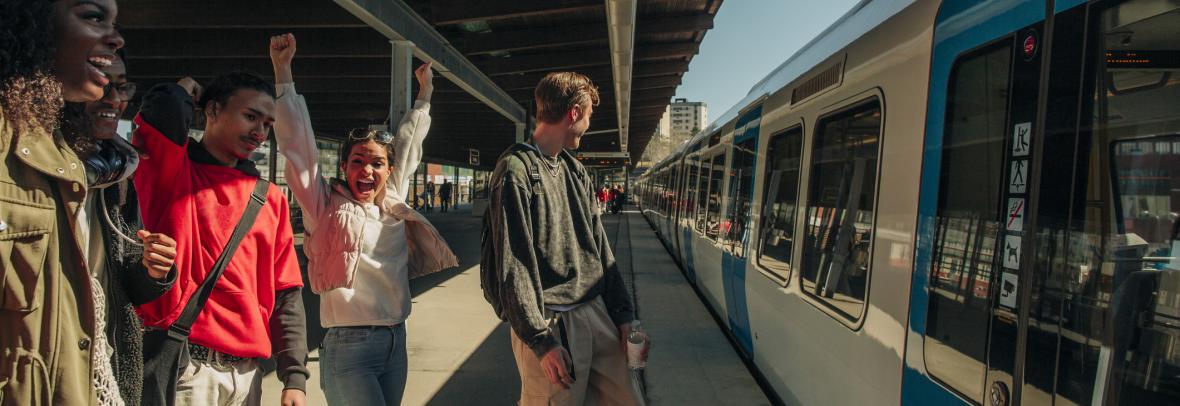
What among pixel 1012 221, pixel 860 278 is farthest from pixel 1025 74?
pixel 860 278

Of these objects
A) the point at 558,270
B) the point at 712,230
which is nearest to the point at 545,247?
the point at 558,270

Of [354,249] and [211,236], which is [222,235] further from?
[354,249]

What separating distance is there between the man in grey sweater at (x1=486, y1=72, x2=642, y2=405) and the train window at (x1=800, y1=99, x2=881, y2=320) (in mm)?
1439

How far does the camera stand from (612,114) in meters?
22.8

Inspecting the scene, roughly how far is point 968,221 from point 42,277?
261cm

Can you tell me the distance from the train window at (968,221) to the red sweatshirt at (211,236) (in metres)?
2.28

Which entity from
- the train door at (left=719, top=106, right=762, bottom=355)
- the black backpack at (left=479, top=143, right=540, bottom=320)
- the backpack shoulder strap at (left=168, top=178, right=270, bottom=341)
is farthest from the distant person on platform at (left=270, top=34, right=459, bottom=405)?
the train door at (left=719, top=106, right=762, bottom=355)

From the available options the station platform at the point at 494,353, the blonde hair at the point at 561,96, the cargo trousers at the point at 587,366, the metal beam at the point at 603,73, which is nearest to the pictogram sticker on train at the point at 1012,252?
the cargo trousers at the point at 587,366

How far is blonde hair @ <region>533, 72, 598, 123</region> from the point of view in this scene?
2422 millimetres

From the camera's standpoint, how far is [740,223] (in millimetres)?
6188

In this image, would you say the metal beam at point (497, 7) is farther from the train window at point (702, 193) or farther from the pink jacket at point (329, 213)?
the pink jacket at point (329, 213)

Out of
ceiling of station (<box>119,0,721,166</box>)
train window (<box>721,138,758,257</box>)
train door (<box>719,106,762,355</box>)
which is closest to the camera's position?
train door (<box>719,106,762,355</box>)

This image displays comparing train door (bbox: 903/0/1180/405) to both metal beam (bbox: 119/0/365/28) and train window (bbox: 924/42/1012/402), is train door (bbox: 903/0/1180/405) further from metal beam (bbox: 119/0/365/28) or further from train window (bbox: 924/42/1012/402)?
metal beam (bbox: 119/0/365/28)

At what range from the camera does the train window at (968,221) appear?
2297 millimetres
